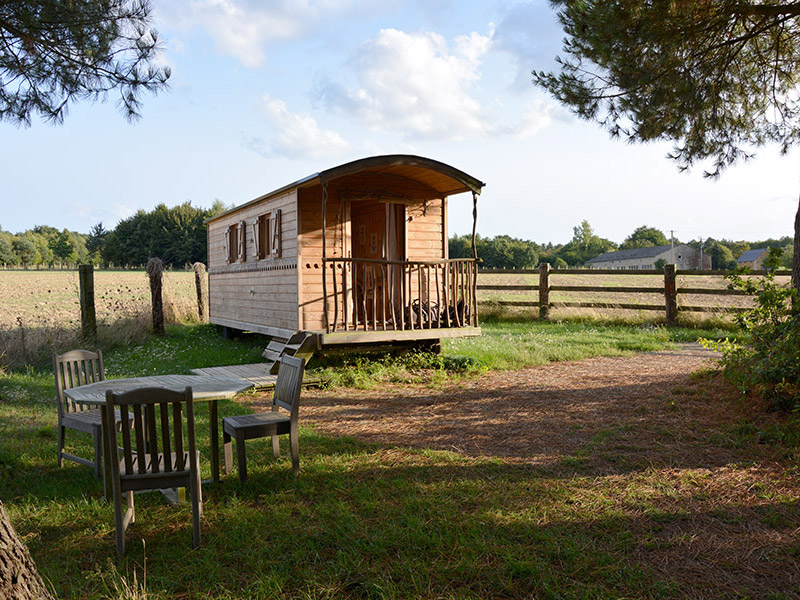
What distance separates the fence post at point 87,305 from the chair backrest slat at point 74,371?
6874mm

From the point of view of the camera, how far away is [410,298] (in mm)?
9680

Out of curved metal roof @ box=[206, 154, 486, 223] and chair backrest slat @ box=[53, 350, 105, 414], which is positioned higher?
curved metal roof @ box=[206, 154, 486, 223]

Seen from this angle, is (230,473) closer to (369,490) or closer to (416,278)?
(369,490)

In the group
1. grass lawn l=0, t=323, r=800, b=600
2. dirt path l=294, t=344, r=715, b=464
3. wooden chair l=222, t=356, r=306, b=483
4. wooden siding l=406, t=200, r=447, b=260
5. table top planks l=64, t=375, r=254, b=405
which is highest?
wooden siding l=406, t=200, r=447, b=260

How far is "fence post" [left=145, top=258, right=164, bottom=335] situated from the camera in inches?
540

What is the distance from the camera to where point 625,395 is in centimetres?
780

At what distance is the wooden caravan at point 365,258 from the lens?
30.3 feet

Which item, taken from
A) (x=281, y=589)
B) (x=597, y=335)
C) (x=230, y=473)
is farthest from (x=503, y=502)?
(x=597, y=335)

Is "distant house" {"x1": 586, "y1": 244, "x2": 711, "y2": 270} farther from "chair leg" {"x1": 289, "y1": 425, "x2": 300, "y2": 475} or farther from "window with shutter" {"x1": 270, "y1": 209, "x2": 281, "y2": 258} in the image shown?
"chair leg" {"x1": 289, "y1": 425, "x2": 300, "y2": 475}

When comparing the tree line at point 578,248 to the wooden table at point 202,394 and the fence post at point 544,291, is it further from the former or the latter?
the wooden table at point 202,394

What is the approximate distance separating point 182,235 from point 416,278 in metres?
49.6

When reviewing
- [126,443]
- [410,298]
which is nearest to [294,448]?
[126,443]

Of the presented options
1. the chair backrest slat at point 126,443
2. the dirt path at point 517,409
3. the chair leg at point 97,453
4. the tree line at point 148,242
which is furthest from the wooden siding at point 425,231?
the tree line at point 148,242

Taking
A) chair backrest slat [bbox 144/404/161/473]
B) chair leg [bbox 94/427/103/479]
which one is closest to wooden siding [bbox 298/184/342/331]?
chair leg [bbox 94/427/103/479]
